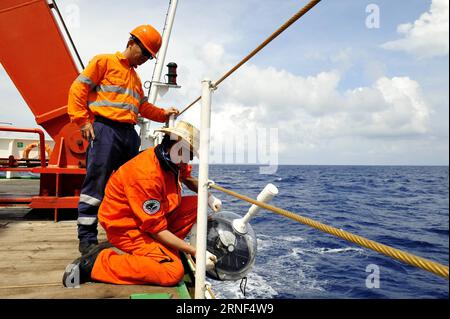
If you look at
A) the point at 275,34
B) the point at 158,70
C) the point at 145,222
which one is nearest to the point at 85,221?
the point at 145,222

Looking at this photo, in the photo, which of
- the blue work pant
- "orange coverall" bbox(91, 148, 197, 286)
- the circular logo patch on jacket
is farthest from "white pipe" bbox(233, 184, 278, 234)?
the blue work pant

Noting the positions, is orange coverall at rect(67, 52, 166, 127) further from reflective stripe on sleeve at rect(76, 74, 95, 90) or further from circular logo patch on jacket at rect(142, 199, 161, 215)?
circular logo patch on jacket at rect(142, 199, 161, 215)

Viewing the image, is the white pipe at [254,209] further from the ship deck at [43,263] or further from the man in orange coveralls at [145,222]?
the ship deck at [43,263]

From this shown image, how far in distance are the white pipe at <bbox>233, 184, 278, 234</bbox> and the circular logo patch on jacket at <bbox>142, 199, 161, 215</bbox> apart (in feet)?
2.01

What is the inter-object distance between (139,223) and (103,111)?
3.59 feet

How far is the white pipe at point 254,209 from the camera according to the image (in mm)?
1986

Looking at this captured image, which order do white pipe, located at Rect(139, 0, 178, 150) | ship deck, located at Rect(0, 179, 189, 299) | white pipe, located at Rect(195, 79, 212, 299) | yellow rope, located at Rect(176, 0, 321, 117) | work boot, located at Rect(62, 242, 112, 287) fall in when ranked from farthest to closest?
1. white pipe, located at Rect(139, 0, 178, 150)
2. work boot, located at Rect(62, 242, 112, 287)
3. ship deck, located at Rect(0, 179, 189, 299)
4. white pipe, located at Rect(195, 79, 212, 299)
5. yellow rope, located at Rect(176, 0, 321, 117)

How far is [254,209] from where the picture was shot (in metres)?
2.13

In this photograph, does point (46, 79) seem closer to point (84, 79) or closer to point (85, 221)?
point (84, 79)

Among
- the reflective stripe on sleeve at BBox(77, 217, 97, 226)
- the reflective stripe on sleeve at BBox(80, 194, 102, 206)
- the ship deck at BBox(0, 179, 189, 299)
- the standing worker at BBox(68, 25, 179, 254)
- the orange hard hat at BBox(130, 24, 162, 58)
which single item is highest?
the orange hard hat at BBox(130, 24, 162, 58)

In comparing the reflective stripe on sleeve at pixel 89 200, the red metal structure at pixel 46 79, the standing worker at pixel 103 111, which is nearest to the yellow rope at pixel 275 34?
the standing worker at pixel 103 111

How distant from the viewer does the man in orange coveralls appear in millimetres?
2021
